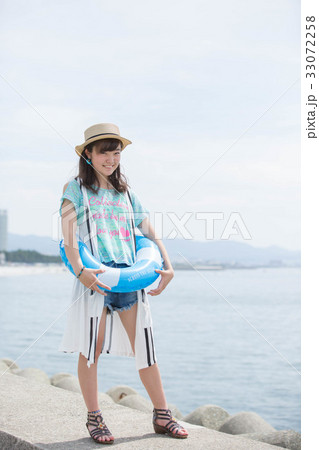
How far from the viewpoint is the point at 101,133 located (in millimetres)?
2500

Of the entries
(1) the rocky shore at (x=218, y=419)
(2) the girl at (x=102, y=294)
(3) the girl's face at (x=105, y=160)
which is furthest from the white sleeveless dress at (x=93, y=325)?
(1) the rocky shore at (x=218, y=419)

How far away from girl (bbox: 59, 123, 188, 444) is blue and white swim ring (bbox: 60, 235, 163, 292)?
35 millimetres

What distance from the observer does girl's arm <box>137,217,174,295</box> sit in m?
2.56

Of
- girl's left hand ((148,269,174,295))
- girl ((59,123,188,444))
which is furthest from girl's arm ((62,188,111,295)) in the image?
girl's left hand ((148,269,174,295))

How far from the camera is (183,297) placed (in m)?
35.9

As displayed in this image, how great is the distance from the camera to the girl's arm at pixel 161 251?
256cm

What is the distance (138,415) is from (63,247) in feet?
3.32

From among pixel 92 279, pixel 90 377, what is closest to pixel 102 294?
pixel 92 279

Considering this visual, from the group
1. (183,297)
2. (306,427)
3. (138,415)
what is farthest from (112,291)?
(183,297)

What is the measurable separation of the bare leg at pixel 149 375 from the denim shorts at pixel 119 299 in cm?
3

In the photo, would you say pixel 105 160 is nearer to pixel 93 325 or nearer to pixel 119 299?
pixel 119 299

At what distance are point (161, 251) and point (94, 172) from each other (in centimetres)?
47

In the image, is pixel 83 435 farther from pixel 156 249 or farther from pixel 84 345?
pixel 156 249

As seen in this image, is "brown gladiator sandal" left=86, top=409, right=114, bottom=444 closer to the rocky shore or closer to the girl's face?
the rocky shore
